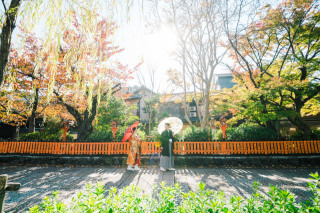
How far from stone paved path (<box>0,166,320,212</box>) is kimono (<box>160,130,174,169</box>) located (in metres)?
0.71

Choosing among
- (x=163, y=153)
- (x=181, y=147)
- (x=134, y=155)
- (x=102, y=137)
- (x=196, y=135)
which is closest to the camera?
(x=163, y=153)

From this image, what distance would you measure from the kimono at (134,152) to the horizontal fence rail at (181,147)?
33.4 inches

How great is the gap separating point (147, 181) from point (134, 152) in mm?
1743

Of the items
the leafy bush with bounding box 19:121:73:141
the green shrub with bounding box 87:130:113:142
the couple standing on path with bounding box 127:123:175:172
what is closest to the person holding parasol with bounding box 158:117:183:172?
the couple standing on path with bounding box 127:123:175:172

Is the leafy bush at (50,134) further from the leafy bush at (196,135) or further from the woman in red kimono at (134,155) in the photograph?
the leafy bush at (196,135)

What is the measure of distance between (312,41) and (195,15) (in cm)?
742

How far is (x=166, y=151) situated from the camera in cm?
610

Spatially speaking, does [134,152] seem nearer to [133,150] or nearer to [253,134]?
[133,150]

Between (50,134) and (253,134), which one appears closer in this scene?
(253,134)

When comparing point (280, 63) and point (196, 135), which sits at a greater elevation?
point (280, 63)

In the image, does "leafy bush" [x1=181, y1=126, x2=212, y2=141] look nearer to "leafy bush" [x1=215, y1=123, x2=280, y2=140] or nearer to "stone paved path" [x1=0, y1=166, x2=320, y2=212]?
"leafy bush" [x1=215, y1=123, x2=280, y2=140]

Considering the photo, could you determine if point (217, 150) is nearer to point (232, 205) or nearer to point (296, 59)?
point (232, 205)

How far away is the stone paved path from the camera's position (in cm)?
358

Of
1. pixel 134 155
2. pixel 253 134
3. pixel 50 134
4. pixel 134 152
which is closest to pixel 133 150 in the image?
pixel 134 152
